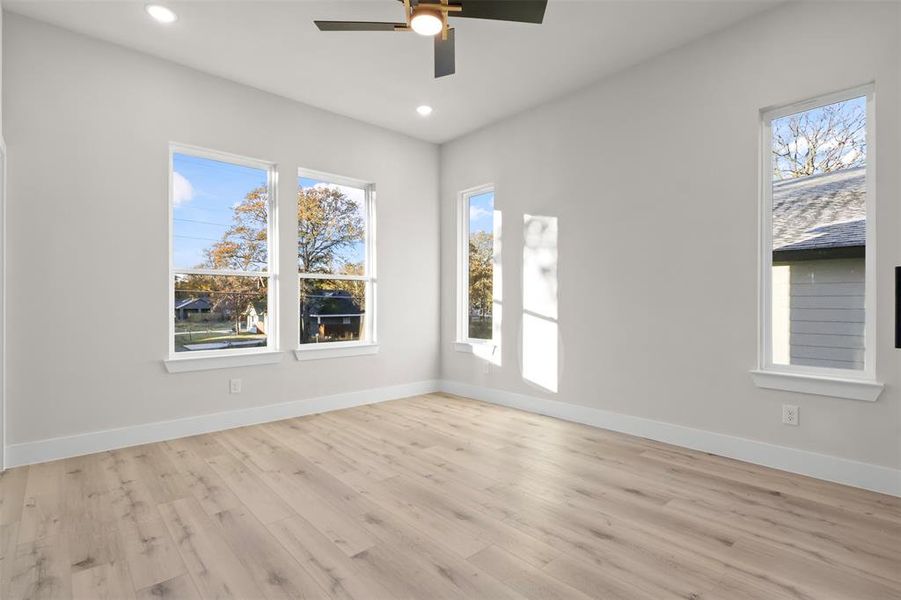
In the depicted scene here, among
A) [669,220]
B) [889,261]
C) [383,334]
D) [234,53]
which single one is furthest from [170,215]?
[889,261]

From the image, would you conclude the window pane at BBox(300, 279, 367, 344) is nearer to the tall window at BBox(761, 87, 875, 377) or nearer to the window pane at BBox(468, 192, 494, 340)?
the window pane at BBox(468, 192, 494, 340)

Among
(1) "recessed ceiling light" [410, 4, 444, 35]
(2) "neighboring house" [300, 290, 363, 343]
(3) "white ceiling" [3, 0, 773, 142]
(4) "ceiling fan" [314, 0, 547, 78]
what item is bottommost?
(2) "neighboring house" [300, 290, 363, 343]

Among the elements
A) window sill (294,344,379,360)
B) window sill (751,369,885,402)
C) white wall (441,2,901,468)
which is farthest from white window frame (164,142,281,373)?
window sill (751,369,885,402)

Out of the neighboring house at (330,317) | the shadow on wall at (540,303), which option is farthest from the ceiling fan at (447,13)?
the neighboring house at (330,317)

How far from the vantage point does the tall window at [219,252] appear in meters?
3.89

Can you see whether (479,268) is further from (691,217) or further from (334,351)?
(691,217)

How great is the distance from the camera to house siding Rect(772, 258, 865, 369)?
9.26 ft

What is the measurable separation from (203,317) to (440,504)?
270 centimetres

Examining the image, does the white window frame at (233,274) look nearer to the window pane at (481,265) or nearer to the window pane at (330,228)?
the window pane at (330,228)

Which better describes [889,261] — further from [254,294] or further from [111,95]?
[111,95]

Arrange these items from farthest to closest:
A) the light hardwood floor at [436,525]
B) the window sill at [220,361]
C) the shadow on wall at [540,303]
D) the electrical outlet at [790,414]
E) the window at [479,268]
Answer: the window at [479,268], the shadow on wall at [540,303], the window sill at [220,361], the electrical outlet at [790,414], the light hardwood floor at [436,525]

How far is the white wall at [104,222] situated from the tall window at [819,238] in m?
3.84

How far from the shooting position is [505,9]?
7.79 ft

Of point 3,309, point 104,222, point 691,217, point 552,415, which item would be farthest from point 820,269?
point 3,309
